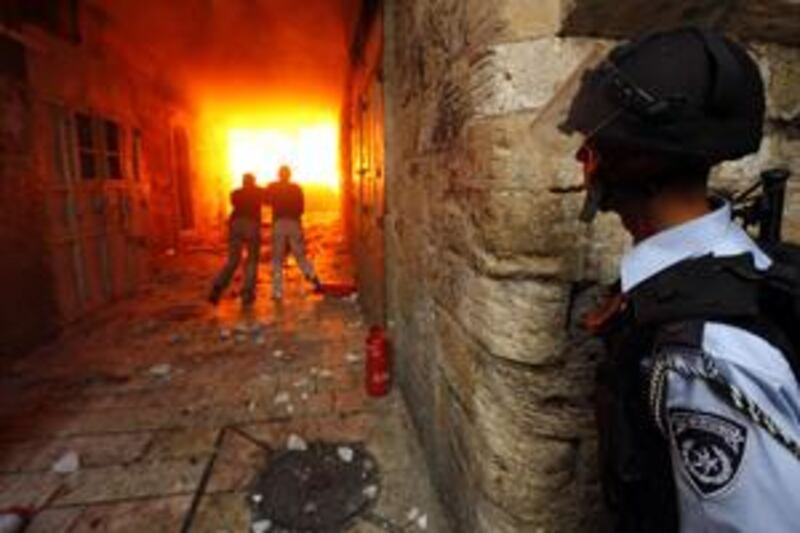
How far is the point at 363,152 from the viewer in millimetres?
5180

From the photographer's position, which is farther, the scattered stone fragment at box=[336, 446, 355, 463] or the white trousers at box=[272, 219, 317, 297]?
the white trousers at box=[272, 219, 317, 297]

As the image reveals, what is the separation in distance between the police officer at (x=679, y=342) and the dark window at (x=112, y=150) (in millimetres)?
6824

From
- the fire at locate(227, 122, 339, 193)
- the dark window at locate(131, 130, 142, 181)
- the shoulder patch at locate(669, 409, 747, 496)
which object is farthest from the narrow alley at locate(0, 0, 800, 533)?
the fire at locate(227, 122, 339, 193)

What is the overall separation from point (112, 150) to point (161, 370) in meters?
3.86

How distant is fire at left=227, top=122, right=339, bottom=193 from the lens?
18.8 m

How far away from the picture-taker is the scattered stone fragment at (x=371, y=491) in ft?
8.07

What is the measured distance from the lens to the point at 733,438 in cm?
68

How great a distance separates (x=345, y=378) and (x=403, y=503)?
1549mm

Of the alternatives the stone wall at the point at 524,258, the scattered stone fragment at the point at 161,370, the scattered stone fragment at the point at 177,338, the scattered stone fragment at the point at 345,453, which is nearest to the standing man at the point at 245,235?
the scattered stone fragment at the point at 177,338

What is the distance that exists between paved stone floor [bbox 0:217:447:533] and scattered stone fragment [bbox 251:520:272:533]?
0.15 feet

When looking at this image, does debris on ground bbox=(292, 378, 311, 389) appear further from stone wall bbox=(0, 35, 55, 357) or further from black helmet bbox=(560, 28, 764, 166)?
black helmet bbox=(560, 28, 764, 166)

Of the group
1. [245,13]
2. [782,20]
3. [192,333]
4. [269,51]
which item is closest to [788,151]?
[782,20]

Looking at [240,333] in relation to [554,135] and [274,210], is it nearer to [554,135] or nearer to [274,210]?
[274,210]

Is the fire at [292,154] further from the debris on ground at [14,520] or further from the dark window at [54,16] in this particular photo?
the debris on ground at [14,520]
